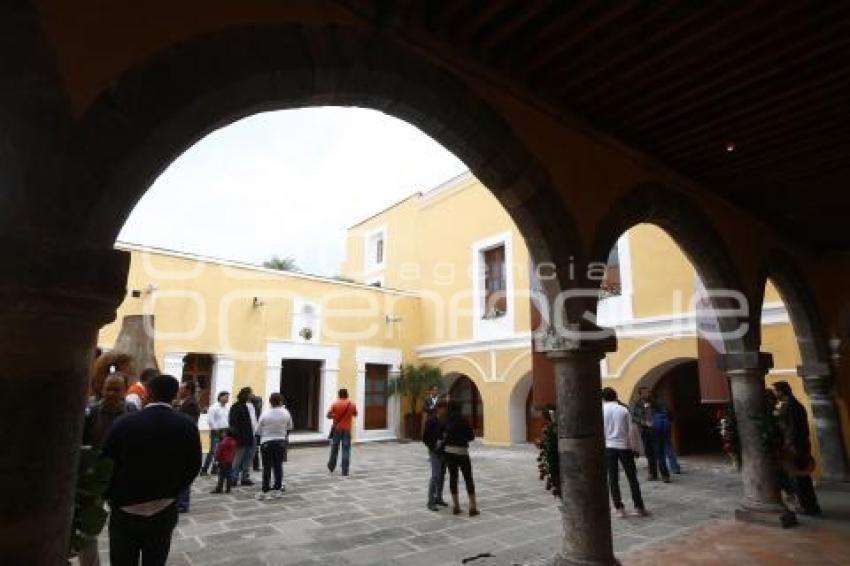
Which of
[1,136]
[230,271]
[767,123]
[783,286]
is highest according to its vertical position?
[230,271]

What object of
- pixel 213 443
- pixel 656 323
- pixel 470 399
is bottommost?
pixel 213 443

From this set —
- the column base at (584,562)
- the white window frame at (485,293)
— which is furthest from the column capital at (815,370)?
the white window frame at (485,293)

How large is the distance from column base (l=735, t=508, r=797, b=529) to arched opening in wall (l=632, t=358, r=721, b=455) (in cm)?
530

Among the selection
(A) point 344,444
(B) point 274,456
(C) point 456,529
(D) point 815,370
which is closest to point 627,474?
(C) point 456,529

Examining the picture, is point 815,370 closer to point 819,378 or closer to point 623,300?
point 819,378

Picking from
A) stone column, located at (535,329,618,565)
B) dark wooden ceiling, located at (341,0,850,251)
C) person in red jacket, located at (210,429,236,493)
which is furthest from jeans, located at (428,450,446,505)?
dark wooden ceiling, located at (341,0,850,251)

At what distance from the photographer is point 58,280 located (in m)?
1.79

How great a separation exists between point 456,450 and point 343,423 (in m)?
2.85

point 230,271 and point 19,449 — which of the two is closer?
point 19,449

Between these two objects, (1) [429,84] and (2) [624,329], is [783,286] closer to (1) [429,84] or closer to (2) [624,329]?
(2) [624,329]

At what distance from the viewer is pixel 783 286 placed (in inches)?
287

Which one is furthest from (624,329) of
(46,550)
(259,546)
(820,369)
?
(46,550)

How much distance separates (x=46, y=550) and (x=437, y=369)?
13.5 m

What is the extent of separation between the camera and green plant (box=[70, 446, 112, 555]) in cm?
198
